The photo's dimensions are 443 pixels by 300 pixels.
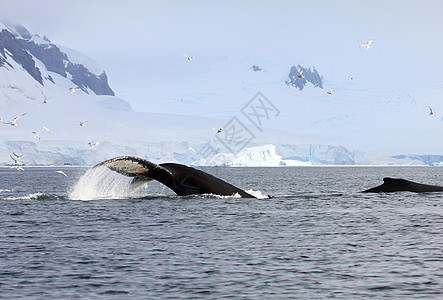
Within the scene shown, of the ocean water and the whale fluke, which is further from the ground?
the whale fluke

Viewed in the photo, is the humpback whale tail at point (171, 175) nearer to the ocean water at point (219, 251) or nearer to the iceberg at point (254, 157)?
the ocean water at point (219, 251)

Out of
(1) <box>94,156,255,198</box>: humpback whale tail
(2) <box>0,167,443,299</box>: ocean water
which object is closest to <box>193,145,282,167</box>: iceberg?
(1) <box>94,156,255,198</box>: humpback whale tail

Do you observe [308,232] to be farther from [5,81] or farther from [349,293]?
[5,81]

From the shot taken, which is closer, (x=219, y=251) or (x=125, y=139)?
(x=219, y=251)

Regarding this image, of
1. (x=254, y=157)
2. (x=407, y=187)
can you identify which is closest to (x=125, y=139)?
(x=254, y=157)

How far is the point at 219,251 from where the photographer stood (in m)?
14.9

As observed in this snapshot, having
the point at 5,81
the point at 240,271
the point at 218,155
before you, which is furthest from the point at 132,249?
the point at 5,81

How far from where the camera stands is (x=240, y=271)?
41.8 feet

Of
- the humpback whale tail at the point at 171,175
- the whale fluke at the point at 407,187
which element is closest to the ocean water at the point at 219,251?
the humpback whale tail at the point at 171,175

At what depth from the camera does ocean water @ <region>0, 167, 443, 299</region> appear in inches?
447

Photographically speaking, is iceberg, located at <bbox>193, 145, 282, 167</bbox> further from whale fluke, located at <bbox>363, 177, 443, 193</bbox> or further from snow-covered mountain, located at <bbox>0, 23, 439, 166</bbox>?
whale fluke, located at <bbox>363, 177, 443, 193</bbox>

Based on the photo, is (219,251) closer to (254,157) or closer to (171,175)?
(171,175)

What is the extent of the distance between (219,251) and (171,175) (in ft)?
22.6

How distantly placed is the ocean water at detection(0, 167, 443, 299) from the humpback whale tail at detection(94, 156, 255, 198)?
0.54m
